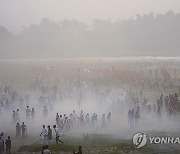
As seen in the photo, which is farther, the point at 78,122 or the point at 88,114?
the point at 78,122

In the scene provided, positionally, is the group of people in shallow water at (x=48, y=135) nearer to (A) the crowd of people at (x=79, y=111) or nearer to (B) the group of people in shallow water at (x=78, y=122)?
(A) the crowd of people at (x=79, y=111)

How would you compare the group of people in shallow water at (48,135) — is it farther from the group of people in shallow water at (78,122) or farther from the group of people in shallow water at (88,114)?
the group of people in shallow water at (78,122)

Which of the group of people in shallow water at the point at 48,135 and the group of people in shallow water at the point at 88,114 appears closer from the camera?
the group of people in shallow water at the point at 48,135

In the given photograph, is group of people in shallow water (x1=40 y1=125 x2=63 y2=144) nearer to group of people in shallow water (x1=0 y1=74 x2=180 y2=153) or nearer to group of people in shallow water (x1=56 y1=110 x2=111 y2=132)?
group of people in shallow water (x1=0 y1=74 x2=180 y2=153)

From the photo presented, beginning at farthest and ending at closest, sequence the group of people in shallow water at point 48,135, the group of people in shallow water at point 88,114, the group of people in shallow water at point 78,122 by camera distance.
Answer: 1. the group of people in shallow water at point 78,122
2. the group of people in shallow water at point 88,114
3. the group of people in shallow water at point 48,135

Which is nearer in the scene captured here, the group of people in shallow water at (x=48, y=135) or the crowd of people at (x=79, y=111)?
the group of people in shallow water at (x=48, y=135)

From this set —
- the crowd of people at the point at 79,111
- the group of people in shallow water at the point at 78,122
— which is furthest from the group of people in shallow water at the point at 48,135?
the group of people in shallow water at the point at 78,122

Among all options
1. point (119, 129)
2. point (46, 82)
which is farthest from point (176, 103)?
point (46, 82)

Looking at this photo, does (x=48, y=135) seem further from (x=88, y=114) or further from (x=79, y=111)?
(x=79, y=111)

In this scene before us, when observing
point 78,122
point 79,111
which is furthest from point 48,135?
point 79,111

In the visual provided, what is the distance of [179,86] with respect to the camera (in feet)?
117

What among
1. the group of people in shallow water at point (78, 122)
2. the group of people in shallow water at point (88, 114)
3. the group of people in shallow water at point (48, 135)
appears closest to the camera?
the group of people in shallow water at point (48, 135)

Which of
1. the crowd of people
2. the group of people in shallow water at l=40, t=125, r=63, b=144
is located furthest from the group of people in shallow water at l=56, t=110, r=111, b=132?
the group of people in shallow water at l=40, t=125, r=63, b=144

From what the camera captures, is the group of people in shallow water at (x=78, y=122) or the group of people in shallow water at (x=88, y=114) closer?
the group of people in shallow water at (x=88, y=114)
